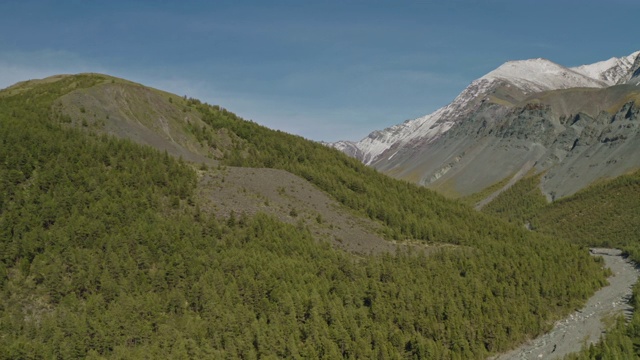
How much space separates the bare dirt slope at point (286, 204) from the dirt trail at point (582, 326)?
1365 inches

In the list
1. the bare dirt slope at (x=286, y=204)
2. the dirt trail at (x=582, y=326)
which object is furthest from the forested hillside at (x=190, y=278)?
the bare dirt slope at (x=286, y=204)

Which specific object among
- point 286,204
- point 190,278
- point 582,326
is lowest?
point 582,326

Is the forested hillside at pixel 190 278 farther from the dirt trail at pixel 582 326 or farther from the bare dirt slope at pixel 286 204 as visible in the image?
the bare dirt slope at pixel 286 204

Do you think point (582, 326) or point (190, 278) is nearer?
point (190, 278)

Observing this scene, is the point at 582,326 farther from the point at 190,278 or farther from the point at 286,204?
the point at 190,278

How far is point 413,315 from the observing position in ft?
304

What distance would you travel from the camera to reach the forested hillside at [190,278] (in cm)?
7144

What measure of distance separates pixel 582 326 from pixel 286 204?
214 feet

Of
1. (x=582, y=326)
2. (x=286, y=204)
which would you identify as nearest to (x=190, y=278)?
(x=286, y=204)

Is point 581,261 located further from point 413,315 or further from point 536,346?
point 413,315

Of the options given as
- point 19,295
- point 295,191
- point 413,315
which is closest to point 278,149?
point 295,191

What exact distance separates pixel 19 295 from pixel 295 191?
70.3m

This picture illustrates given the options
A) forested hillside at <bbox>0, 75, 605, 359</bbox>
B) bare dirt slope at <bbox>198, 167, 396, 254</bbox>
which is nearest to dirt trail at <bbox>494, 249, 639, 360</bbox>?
forested hillside at <bbox>0, 75, 605, 359</bbox>

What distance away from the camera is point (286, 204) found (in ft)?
399
